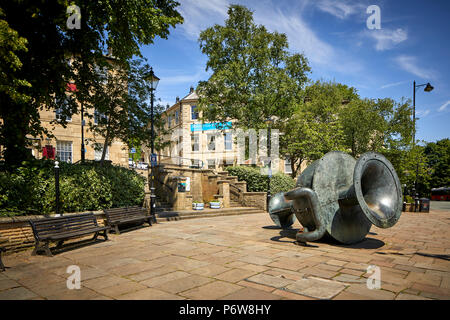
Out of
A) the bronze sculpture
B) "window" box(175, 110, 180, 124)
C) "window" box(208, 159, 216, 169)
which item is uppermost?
"window" box(175, 110, 180, 124)

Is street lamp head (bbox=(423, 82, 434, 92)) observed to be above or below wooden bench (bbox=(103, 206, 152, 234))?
above

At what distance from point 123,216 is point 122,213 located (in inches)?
4.4

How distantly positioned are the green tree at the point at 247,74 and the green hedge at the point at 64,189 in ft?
44.8

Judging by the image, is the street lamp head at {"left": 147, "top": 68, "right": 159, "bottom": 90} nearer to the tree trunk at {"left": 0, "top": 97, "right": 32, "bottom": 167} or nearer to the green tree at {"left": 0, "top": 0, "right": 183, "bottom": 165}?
the green tree at {"left": 0, "top": 0, "right": 183, "bottom": 165}

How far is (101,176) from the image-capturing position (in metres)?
10.2

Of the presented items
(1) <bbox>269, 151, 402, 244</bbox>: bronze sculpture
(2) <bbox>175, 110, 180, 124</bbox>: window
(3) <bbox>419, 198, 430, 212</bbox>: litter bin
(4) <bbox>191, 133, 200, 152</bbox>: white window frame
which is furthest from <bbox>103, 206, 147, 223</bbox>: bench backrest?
(2) <bbox>175, 110, 180, 124</bbox>: window

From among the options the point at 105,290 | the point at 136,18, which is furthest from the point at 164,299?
the point at 136,18

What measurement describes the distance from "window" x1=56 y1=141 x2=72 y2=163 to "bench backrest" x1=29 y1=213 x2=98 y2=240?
66.3 ft

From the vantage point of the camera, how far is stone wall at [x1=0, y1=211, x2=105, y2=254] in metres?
6.87

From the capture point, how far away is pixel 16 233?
23.3 ft

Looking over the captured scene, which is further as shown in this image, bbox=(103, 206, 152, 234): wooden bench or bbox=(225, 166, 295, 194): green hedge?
bbox=(225, 166, 295, 194): green hedge

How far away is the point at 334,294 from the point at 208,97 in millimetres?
21456
